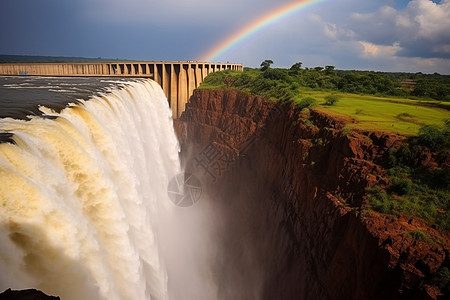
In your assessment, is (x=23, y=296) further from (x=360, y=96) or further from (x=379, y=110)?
(x=360, y=96)

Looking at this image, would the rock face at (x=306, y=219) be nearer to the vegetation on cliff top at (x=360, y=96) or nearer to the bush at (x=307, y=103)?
the bush at (x=307, y=103)

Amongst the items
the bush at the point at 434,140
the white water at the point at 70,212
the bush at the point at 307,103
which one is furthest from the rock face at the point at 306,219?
the white water at the point at 70,212

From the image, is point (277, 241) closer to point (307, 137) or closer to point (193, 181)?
point (307, 137)

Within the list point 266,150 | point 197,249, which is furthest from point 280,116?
point 197,249

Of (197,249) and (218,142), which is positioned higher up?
(218,142)

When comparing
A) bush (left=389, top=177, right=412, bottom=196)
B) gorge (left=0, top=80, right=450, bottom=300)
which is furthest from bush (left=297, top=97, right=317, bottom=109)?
bush (left=389, top=177, right=412, bottom=196)

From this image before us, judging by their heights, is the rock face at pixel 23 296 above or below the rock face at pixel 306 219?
above
